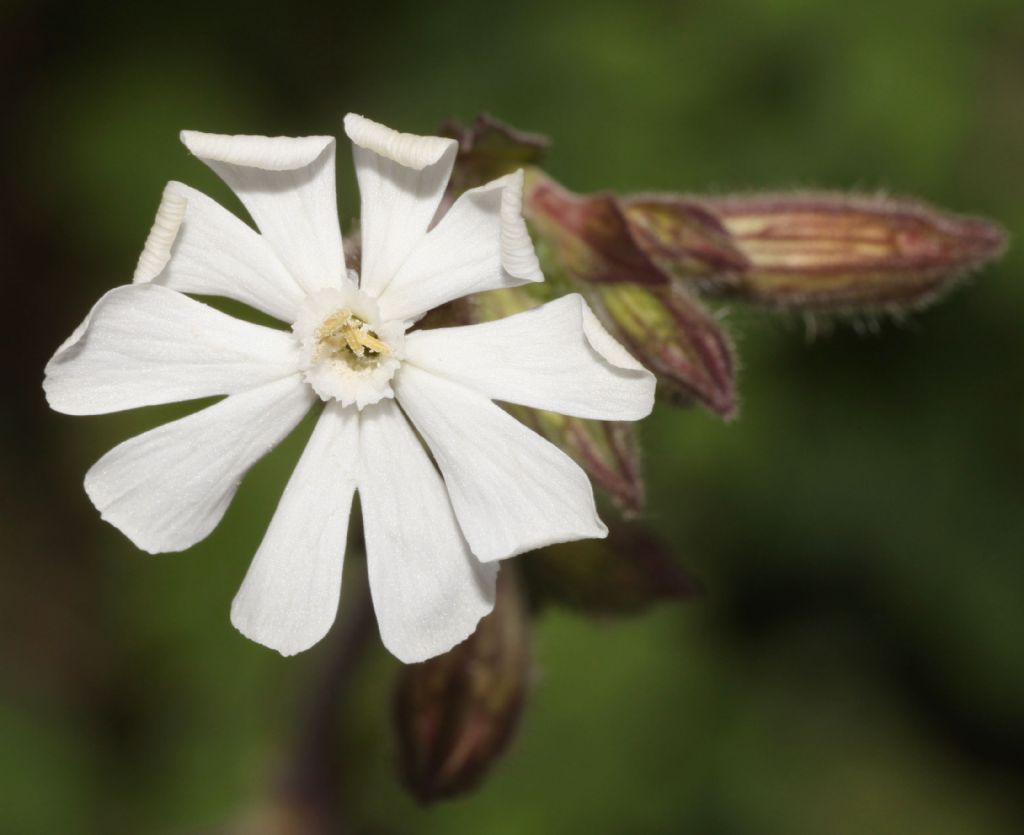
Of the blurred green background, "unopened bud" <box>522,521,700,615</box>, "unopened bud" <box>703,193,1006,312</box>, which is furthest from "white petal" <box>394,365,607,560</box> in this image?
the blurred green background

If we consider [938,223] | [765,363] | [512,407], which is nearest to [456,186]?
[512,407]

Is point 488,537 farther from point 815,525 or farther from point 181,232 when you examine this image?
point 815,525

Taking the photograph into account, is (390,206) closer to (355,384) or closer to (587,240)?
(355,384)

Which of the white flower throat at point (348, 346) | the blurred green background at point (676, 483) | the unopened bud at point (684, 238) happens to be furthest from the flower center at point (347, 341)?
the blurred green background at point (676, 483)

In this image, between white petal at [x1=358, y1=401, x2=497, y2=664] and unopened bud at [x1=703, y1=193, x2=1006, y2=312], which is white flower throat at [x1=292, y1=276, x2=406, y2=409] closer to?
white petal at [x1=358, y1=401, x2=497, y2=664]

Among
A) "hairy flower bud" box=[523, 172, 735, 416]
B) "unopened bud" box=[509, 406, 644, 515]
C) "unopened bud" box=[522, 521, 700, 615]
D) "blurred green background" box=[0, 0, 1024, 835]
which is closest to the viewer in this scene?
"unopened bud" box=[509, 406, 644, 515]
